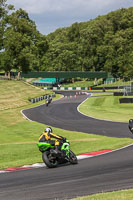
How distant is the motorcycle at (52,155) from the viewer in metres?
13.9

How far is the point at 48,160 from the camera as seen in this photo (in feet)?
45.5

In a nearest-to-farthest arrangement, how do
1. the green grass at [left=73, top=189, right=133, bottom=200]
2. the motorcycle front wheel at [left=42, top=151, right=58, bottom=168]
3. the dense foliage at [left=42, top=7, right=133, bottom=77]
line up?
the green grass at [left=73, top=189, right=133, bottom=200] → the motorcycle front wheel at [left=42, top=151, right=58, bottom=168] → the dense foliage at [left=42, top=7, right=133, bottom=77]

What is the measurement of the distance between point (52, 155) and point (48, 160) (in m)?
0.32

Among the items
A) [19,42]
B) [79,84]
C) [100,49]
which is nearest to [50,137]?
[19,42]

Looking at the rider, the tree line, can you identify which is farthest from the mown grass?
the tree line

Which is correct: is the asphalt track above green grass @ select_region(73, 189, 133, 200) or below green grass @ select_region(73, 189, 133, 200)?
below

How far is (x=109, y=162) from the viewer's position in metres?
14.6

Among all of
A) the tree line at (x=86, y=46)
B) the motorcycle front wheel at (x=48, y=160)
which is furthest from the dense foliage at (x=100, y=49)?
the motorcycle front wheel at (x=48, y=160)

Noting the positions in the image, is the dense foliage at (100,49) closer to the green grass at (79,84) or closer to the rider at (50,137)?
the green grass at (79,84)

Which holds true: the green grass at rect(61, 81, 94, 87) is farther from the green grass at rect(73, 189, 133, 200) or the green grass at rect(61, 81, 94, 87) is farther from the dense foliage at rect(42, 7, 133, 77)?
the green grass at rect(73, 189, 133, 200)

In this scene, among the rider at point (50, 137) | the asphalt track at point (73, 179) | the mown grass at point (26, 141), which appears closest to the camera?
the asphalt track at point (73, 179)

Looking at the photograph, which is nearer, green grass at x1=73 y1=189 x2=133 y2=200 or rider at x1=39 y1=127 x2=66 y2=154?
green grass at x1=73 y1=189 x2=133 y2=200

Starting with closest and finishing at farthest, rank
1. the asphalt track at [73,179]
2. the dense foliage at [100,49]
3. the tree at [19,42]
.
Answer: the asphalt track at [73,179] → the tree at [19,42] → the dense foliage at [100,49]

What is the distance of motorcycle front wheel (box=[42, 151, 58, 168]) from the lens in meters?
13.8
